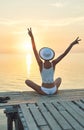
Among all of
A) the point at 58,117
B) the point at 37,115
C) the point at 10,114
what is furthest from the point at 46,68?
the point at 58,117

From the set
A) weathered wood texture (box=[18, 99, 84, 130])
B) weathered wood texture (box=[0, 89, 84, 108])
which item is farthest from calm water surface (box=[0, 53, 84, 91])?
weathered wood texture (box=[18, 99, 84, 130])

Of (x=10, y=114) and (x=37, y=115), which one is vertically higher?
(x=37, y=115)

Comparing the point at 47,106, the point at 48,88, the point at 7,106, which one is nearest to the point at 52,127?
the point at 47,106

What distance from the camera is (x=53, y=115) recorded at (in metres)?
8.72

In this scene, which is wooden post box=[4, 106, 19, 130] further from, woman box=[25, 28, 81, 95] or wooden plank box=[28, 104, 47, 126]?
woman box=[25, 28, 81, 95]

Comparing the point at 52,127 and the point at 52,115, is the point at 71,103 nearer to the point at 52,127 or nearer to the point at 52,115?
the point at 52,115

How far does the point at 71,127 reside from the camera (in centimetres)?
776

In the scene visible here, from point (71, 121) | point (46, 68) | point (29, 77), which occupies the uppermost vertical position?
point (46, 68)

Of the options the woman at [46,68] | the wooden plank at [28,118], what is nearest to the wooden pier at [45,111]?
the wooden plank at [28,118]

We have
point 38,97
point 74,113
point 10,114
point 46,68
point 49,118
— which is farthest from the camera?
point 46,68

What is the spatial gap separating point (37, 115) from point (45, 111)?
0.49 m

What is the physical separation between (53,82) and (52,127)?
14.7ft

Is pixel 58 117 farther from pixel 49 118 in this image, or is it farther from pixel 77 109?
pixel 77 109

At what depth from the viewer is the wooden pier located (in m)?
7.95
